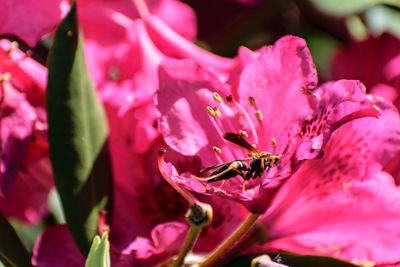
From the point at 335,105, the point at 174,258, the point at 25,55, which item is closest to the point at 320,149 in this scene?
the point at 335,105

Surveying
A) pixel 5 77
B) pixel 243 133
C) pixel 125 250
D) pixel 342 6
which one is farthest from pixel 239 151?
pixel 342 6

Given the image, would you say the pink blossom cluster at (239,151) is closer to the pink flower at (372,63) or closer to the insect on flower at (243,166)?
the insect on flower at (243,166)

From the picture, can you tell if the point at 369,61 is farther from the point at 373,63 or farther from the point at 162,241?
the point at 162,241

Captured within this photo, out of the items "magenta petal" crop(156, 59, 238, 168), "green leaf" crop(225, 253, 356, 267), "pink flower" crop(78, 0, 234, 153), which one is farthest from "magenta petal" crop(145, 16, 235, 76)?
"green leaf" crop(225, 253, 356, 267)

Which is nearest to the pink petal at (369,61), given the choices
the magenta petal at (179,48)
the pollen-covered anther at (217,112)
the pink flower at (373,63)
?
the pink flower at (373,63)

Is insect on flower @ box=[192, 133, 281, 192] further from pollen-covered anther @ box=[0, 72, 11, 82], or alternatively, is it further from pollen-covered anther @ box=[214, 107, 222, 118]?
pollen-covered anther @ box=[0, 72, 11, 82]

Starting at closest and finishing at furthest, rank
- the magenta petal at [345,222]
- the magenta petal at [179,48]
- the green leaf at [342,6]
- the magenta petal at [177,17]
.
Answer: the magenta petal at [345,222] → the magenta petal at [179,48] → the magenta petal at [177,17] → the green leaf at [342,6]
